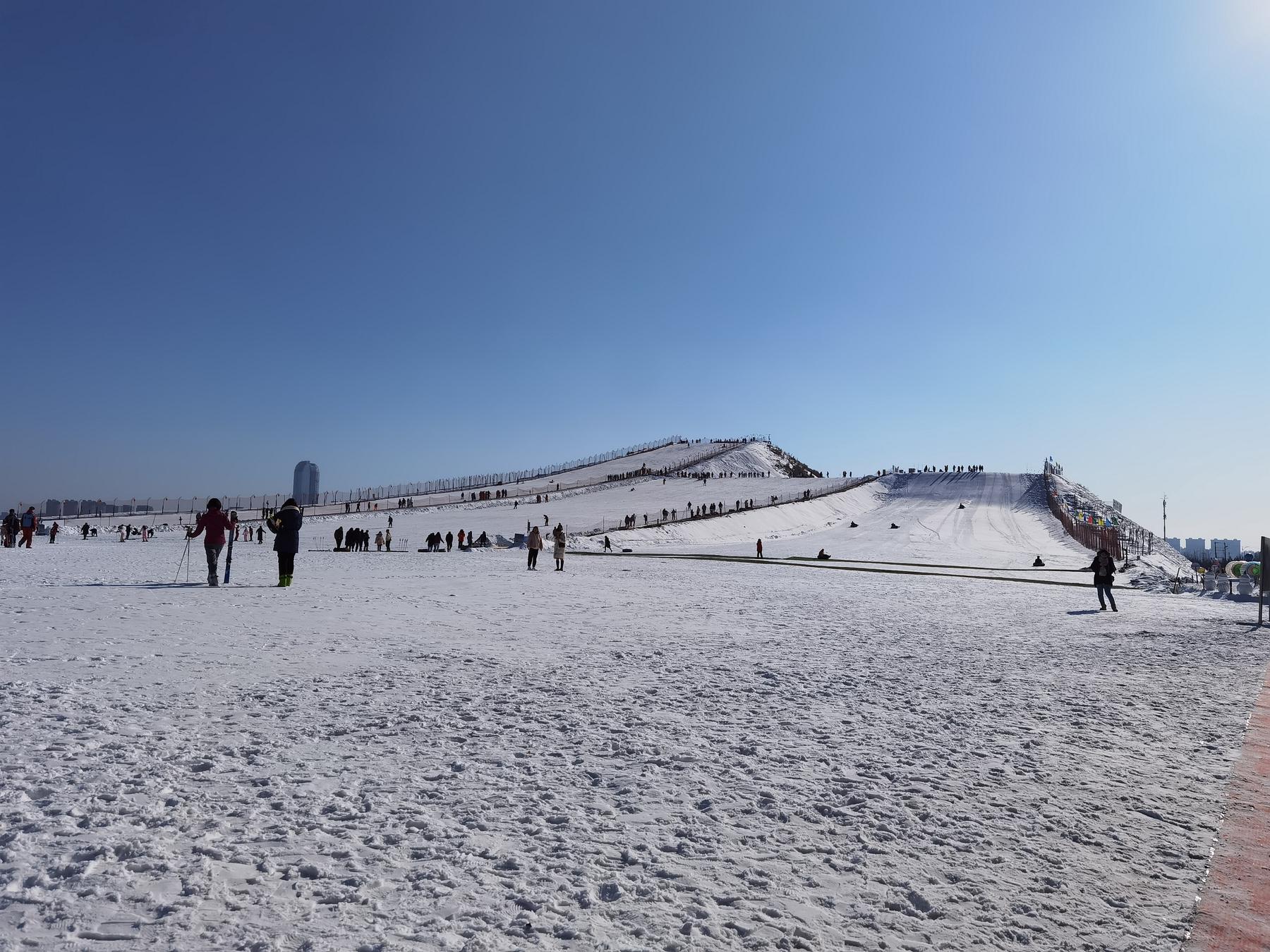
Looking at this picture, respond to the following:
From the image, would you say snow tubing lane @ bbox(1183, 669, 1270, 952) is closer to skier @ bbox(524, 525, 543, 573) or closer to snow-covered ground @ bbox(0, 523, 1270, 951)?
snow-covered ground @ bbox(0, 523, 1270, 951)

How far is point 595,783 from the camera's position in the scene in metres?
4.70

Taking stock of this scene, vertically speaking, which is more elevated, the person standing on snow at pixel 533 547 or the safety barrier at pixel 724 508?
the safety barrier at pixel 724 508

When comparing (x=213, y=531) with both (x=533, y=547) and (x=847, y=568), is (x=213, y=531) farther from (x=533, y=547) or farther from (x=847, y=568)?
(x=847, y=568)

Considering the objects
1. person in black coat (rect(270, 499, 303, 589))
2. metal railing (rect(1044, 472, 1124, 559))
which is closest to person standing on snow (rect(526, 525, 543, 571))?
person in black coat (rect(270, 499, 303, 589))

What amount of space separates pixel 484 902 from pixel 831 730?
140 inches

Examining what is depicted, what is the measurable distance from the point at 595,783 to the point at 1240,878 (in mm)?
3300

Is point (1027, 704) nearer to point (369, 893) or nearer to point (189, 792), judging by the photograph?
point (369, 893)

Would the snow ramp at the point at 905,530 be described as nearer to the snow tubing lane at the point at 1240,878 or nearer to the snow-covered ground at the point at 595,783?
the snow-covered ground at the point at 595,783

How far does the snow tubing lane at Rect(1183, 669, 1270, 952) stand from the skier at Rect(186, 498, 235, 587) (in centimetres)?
1577

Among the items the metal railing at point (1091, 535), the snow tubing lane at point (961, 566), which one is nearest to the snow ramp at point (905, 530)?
the metal railing at point (1091, 535)

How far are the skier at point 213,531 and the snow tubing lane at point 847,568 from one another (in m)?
20.1

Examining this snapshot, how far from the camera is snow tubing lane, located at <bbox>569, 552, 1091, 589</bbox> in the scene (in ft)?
79.7

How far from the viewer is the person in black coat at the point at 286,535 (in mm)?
15469

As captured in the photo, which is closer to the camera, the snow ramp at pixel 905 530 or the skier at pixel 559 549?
the skier at pixel 559 549
